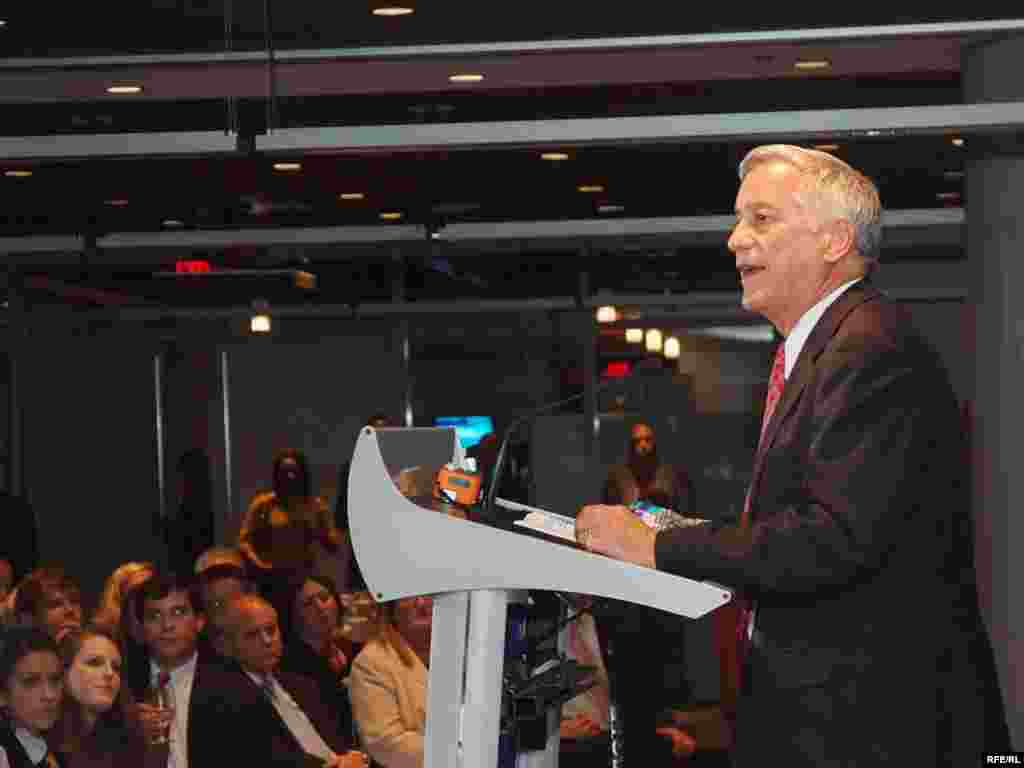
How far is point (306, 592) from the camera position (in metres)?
5.76

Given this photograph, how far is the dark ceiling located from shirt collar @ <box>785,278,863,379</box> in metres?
2.51

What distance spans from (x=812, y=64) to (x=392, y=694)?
3.47 m

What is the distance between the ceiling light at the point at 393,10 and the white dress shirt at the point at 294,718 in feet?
8.29

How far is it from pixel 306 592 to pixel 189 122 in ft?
9.16

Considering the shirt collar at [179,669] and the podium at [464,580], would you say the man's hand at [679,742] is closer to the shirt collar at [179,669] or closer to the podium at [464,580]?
the shirt collar at [179,669]

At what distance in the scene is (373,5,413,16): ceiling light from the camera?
6.13m

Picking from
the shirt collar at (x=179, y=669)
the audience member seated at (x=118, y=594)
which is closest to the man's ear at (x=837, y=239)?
the shirt collar at (x=179, y=669)

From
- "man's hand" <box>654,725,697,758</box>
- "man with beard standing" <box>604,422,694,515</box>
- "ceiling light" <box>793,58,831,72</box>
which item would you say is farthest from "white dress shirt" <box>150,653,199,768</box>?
"man with beard standing" <box>604,422,694,515</box>

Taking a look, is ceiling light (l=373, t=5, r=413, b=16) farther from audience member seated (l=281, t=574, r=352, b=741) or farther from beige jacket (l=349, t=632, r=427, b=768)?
beige jacket (l=349, t=632, r=427, b=768)

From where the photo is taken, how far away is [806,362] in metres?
1.99

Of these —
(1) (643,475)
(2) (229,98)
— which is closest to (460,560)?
(2) (229,98)

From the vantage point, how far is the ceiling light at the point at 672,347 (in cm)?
1145

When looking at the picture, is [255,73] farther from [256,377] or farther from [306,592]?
[256,377]

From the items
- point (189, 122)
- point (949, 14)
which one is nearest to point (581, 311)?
point (189, 122)
